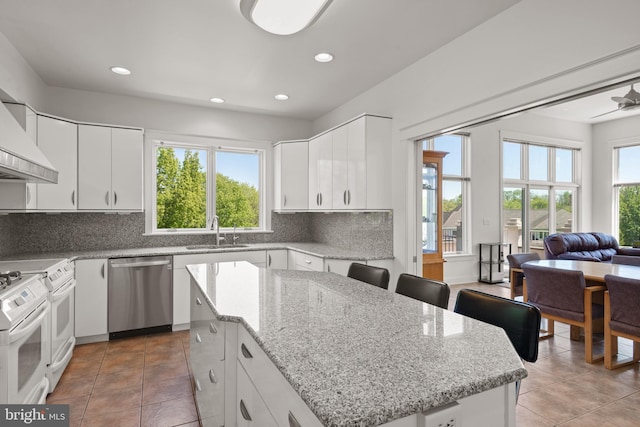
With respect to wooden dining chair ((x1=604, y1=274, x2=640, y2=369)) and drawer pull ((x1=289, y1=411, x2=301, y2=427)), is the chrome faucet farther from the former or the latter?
wooden dining chair ((x1=604, y1=274, x2=640, y2=369))

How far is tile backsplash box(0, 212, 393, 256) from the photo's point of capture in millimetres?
3635

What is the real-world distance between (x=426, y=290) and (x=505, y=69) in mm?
1619

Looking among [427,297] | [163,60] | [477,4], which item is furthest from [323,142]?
[427,297]

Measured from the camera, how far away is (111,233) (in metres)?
4.08

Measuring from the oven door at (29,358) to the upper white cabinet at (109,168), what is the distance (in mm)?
1576

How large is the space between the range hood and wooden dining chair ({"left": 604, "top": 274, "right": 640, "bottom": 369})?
14.1 ft

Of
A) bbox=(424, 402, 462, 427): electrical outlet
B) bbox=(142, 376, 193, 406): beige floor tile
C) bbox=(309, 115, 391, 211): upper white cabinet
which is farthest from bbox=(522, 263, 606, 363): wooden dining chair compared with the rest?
bbox=(142, 376, 193, 406): beige floor tile

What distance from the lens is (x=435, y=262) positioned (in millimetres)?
5527

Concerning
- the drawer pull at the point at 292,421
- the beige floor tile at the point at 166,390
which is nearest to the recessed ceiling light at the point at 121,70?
the beige floor tile at the point at 166,390

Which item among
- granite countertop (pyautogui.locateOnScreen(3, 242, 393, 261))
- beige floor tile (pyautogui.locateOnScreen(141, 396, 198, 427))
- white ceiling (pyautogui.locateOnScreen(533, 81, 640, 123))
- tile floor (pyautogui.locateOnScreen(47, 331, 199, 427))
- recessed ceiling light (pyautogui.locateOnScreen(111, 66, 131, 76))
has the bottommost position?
beige floor tile (pyautogui.locateOnScreen(141, 396, 198, 427))

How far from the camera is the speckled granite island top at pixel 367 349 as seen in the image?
0.81m

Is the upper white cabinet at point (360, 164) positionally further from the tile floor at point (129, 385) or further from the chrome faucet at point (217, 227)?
the tile floor at point (129, 385)

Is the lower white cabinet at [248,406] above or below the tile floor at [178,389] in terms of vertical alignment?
above

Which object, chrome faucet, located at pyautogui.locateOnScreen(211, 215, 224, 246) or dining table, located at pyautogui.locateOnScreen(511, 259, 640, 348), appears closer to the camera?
dining table, located at pyautogui.locateOnScreen(511, 259, 640, 348)
